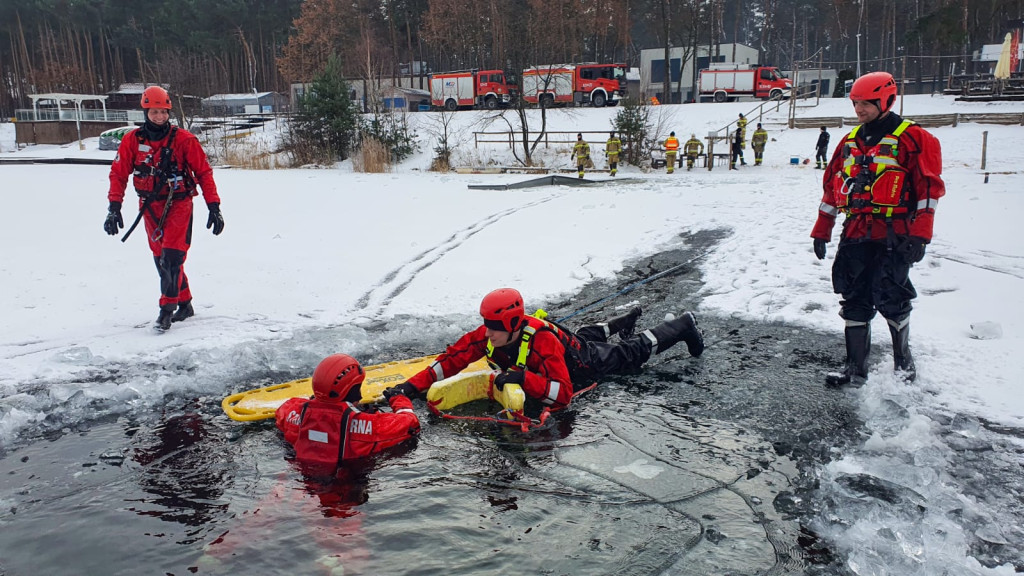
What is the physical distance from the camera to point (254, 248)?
977cm

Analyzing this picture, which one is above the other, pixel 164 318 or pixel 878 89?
pixel 878 89

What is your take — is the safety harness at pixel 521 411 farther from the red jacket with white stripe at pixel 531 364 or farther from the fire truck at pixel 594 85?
the fire truck at pixel 594 85

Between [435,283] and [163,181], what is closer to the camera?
[163,181]

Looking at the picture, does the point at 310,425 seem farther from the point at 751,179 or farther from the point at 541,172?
the point at 541,172

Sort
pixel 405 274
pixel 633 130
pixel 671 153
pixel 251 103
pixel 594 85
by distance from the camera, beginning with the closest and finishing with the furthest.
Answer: pixel 405 274 < pixel 671 153 < pixel 633 130 < pixel 594 85 < pixel 251 103

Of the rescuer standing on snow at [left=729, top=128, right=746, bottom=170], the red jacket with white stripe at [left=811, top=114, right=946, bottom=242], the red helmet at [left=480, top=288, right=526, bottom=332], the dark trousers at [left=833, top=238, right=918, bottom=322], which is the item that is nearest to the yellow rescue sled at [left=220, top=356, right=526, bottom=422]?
the red helmet at [left=480, top=288, right=526, bottom=332]

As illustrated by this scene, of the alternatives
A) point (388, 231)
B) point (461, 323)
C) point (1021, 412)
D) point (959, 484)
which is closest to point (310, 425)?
point (461, 323)

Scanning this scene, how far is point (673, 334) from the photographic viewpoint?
5574 millimetres

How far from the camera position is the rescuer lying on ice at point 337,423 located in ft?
13.0

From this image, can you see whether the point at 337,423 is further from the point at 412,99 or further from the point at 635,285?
the point at 412,99

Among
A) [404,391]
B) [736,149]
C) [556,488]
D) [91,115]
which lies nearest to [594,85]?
[736,149]

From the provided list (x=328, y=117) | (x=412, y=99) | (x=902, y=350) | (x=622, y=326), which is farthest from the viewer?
(x=412, y=99)

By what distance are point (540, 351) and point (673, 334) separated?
141cm

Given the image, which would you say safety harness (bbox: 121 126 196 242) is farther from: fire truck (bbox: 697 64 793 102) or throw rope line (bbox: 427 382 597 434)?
fire truck (bbox: 697 64 793 102)
